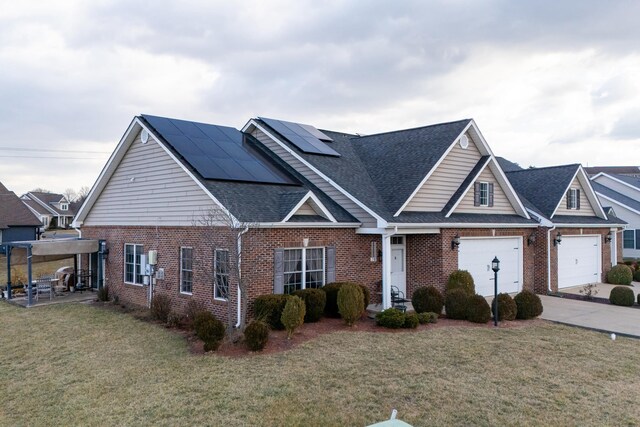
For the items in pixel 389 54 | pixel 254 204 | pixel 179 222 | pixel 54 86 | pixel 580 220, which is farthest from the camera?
pixel 580 220

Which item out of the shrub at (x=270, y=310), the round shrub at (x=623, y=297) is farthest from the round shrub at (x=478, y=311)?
the round shrub at (x=623, y=297)

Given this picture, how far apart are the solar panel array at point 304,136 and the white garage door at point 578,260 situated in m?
11.0

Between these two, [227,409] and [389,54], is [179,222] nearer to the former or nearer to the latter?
[227,409]

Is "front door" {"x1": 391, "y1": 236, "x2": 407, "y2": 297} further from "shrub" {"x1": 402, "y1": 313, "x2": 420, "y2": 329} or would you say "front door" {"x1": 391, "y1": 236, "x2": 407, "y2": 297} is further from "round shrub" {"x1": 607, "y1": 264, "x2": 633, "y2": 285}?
"round shrub" {"x1": 607, "y1": 264, "x2": 633, "y2": 285}

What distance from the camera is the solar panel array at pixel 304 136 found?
16.3 metres

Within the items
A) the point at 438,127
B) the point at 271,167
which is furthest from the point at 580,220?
the point at 271,167

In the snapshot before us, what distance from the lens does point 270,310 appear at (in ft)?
35.8

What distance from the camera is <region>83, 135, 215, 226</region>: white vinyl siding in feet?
42.5

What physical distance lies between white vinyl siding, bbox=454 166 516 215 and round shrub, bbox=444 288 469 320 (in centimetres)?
396

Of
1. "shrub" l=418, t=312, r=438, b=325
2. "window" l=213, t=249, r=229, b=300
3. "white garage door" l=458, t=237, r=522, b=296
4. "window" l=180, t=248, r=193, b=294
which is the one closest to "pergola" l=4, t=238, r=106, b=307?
"window" l=180, t=248, r=193, b=294

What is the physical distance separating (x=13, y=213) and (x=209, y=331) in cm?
3894

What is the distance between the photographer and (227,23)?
46.3ft

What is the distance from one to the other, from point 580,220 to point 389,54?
11856 millimetres

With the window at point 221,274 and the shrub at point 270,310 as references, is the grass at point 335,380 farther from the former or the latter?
the window at point 221,274
